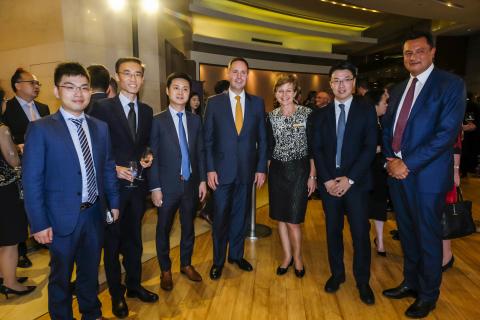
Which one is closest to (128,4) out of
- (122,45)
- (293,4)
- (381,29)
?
(122,45)

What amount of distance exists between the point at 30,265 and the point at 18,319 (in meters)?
1.06

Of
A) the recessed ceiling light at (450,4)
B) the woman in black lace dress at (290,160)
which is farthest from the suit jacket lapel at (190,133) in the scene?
the recessed ceiling light at (450,4)

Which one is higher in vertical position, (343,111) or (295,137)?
(343,111)

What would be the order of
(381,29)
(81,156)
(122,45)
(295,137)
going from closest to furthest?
(81,156), (295,137), (122,45), (381,29)

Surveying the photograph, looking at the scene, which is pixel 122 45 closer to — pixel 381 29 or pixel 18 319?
pixel 18 319

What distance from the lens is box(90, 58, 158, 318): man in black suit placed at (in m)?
2.36

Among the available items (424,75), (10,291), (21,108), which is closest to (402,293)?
(424,75)

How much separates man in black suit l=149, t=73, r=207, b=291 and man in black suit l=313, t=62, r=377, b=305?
1080 millimetres

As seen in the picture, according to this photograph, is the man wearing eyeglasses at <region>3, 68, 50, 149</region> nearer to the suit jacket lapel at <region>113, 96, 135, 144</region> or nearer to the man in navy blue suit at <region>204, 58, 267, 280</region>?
the suit jacket lapel at <region>113, 96, 135, 144</region>

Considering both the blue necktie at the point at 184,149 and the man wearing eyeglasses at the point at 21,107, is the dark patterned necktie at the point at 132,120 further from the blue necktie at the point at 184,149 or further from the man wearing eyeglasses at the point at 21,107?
the man wearing eyeglasses at the point at 21,107

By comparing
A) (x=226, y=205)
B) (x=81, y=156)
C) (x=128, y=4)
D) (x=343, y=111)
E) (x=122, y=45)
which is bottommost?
(x=226, y=205)

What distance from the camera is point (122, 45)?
208 inches

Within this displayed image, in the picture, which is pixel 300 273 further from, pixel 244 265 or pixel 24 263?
pixel 24 263

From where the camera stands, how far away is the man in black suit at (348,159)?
99.2 inches
